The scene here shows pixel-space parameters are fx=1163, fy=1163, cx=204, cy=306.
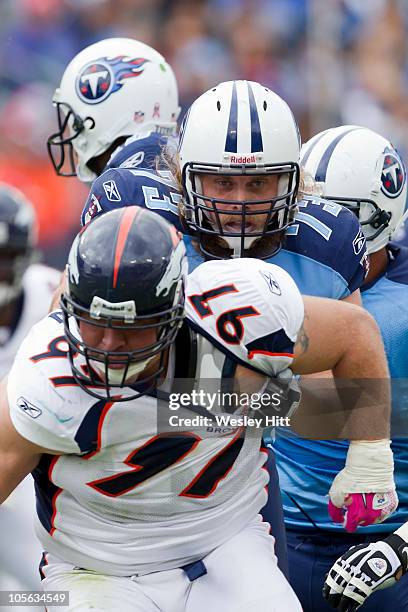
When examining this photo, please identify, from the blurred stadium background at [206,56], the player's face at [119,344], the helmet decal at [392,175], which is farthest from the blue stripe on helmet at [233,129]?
the blurred stadium background at [206,56]

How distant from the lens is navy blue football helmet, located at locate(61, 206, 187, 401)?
257 cm

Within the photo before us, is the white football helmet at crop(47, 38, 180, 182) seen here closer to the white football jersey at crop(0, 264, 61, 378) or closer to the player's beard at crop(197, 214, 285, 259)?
the white football jersey at crop(0, 264, 61, 378)

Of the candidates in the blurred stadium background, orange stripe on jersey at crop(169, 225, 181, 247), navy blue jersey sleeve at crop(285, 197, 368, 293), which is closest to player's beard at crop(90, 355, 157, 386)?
orange stripe on jersey at crop(169, 225, 181, 247)

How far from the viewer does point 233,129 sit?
3.50m

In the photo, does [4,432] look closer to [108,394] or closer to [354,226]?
[108,394]

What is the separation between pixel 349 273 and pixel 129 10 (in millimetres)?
5532

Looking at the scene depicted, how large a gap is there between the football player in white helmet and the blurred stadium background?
4.28 m

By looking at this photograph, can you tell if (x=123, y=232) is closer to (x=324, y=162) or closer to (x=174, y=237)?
(x=174, y=237)

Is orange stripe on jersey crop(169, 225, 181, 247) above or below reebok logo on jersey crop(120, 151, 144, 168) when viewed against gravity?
above

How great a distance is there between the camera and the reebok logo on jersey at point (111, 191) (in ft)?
11.2

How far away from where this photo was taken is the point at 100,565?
2814 mm

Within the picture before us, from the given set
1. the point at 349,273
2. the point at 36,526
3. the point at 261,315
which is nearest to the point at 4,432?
the point at 36,526

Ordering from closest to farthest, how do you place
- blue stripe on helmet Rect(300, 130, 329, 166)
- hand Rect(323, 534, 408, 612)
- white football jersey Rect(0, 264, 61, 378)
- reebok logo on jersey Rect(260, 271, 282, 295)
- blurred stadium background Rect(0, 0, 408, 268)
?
reebok logo on jersey Rect(260, 271, 282, 295) < hand Rect(323, 534, 408, 612) < blue stripe on helmet Rect(300, 130, 329, 166) < white football jersey Rect(0, 264, 61, 378) < blurred stadium background Rect(0, 0, 408, 268)

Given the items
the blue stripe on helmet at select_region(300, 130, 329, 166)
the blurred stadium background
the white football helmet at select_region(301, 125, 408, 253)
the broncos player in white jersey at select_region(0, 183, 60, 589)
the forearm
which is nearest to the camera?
the forearm
